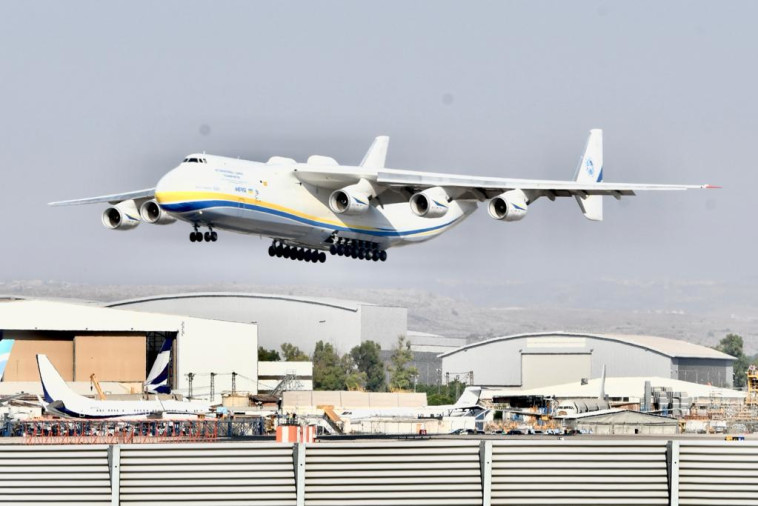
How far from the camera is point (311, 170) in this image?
132 ft

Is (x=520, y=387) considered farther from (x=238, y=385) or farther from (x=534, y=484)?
(x=534, y=484)

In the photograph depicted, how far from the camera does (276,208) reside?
125ft

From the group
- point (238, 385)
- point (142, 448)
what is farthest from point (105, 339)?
point (142, 448)

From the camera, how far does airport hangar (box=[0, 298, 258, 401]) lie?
73.0 metres

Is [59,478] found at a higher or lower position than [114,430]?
higher

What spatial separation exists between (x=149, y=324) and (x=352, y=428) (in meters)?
26.6

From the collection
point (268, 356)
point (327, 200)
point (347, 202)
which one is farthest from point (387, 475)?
point (268, 356)

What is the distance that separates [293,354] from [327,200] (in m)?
70.5

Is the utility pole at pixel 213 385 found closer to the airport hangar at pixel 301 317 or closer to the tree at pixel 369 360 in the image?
the airport hangar at pixel 301 317

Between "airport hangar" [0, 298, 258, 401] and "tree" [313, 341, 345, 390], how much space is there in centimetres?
3187

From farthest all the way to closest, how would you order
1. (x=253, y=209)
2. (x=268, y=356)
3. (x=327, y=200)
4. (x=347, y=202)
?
1. (x=268, y=356)
2. (x=327, y=200)
3. (x=347, y=202)
4. (x=253, y=209)

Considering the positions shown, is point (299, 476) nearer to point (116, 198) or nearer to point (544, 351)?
point (116, 198)

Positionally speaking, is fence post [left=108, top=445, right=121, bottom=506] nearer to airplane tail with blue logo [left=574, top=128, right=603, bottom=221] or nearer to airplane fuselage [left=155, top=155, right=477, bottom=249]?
airplane fuselage [left=155, top=155, right=477, bottom=249]

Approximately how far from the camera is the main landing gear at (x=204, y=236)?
124ft
